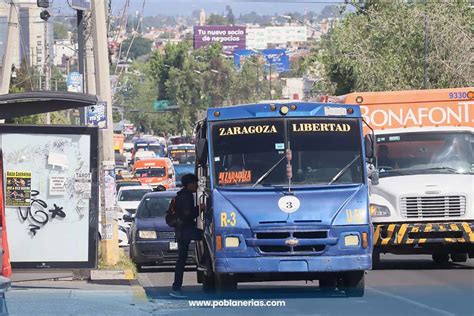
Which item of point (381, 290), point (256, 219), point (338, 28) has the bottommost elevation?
point (381, 290)

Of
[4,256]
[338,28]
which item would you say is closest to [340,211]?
[4,256]

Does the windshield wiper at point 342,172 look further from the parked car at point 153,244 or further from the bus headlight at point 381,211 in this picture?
the parked car at point 153,244

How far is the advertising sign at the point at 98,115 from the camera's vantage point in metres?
20.4

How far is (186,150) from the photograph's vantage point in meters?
77.2

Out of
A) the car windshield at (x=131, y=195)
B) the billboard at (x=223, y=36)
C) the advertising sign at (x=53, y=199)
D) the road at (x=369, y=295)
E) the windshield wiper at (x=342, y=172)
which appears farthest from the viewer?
the billboard at (x=223, y=36)

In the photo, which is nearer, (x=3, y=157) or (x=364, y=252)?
(x=364, y=252)

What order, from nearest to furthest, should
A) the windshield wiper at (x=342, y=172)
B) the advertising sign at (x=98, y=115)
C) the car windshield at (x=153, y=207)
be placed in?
1. the windshield wiper at (x=342, y=172)
2. the advertising sign at (x=98, y=115)
3. the car windshield at (x=153, y=207)

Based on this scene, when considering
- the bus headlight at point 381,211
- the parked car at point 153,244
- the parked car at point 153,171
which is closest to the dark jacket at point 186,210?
the bus headlight at point 381,211

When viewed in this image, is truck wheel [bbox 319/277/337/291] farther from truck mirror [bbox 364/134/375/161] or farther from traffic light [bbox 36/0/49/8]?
traffic light [bbox 36/0/49/8]

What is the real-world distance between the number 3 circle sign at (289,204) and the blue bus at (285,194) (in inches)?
0.5

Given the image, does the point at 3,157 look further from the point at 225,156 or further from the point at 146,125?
the point at 146,125

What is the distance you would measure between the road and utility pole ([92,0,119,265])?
35.4 inches

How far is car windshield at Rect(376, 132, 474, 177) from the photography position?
20609mm

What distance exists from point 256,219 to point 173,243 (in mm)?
7341
